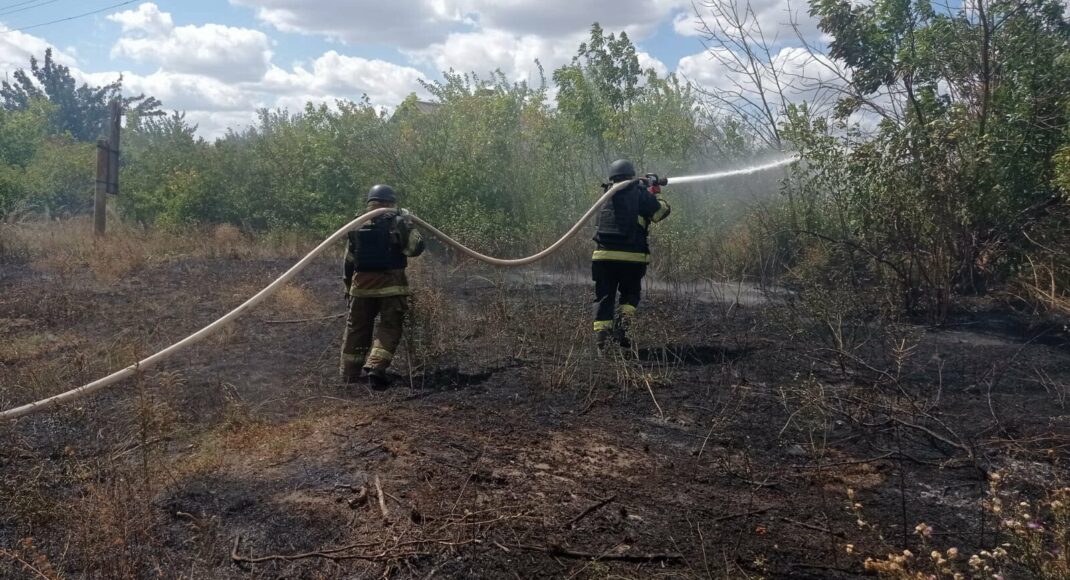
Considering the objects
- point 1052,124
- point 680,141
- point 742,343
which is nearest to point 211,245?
point 680,141

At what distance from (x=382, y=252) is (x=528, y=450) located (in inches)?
88.0

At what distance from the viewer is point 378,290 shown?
597 cm

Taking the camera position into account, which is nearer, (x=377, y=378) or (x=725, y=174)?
(x=377, y=378)

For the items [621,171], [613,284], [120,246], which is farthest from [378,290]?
[120,246]

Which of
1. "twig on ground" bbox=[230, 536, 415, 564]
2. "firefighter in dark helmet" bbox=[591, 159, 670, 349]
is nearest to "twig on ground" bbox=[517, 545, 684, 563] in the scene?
"twig on ground" bbox=[230, 536, 415, 564]

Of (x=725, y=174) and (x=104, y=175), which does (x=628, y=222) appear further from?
(x=104, y=175)

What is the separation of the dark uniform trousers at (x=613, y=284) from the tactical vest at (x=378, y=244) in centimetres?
176

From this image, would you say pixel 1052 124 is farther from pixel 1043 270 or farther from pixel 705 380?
pixel 705 380

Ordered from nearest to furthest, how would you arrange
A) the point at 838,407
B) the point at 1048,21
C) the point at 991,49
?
the point at 838,407 → the point at 991,49 → the point at 1048,21

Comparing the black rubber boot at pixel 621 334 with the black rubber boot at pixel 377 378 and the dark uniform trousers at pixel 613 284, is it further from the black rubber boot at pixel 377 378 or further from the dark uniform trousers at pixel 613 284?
the black rubber boot at pixel 377 378

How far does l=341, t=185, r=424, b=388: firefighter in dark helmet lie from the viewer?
5.94 meters

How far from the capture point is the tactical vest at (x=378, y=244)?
5.95m

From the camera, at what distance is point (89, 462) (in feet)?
13.8

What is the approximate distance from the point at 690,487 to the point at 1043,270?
546 centimetres
